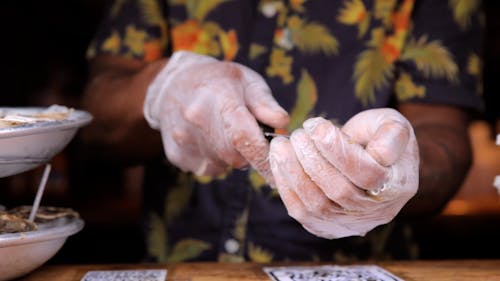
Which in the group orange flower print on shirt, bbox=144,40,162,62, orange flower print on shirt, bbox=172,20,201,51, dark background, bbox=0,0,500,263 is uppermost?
orange flower print on shirt, bbox=172,20,201,51

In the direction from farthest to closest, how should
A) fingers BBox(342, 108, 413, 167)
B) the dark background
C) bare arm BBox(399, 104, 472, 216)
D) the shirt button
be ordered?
1. the dark background
2. the shirt button
3. bare arm BBox(399, 104, 472, 216)
4. fingers BBox(342, 108, 413, 167)

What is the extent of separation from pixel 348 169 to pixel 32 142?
1.67 feet

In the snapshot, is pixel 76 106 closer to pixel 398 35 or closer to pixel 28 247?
pixel 398 35

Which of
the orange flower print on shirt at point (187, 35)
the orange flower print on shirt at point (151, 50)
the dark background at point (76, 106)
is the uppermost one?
the orange flower print on shirt at point (187, 35)

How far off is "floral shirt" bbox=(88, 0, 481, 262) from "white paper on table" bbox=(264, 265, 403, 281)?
54cm

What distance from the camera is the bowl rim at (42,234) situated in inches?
42.3

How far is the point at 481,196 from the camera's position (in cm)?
A: 511

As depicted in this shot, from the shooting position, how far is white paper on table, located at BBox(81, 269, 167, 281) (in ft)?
3.89

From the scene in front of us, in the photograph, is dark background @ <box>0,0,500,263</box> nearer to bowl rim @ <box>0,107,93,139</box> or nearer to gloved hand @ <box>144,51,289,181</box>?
gloved hand @ <box>144,51,289,181</box>

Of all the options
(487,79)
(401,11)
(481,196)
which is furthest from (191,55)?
(481,196)

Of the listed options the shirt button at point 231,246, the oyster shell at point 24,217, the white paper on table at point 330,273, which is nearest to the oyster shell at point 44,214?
the oyster shell at point 24,217

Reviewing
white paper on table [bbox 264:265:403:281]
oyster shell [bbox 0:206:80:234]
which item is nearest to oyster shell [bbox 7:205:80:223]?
oyster shell [bbox 0:206:80:234]

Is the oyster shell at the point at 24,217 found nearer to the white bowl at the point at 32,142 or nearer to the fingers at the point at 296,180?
the white bowl at the point at 32,142

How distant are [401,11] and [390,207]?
0.93 metres
